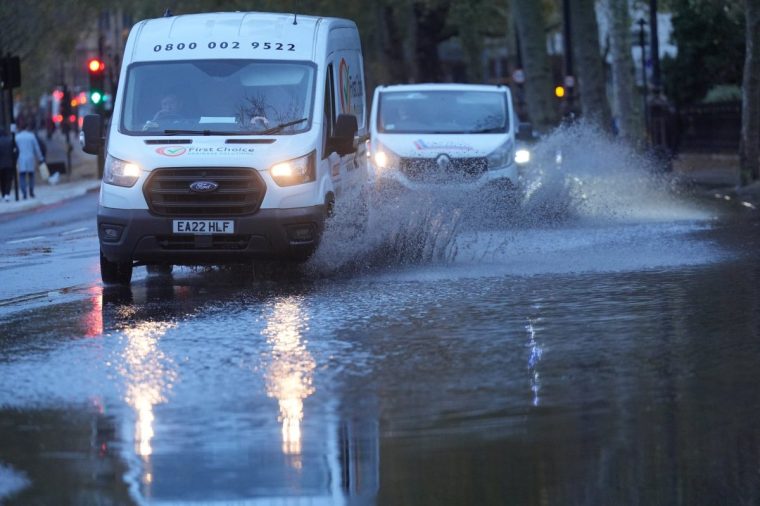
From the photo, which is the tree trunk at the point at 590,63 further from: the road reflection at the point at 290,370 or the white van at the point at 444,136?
the road reflection at the point at 290,370

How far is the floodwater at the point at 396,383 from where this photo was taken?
6.29 meters

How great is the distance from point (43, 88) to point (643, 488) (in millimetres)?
80199

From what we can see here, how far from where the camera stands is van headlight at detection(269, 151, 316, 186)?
1444cm

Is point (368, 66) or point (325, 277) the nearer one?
point (325, 277)

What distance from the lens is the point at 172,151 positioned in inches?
569

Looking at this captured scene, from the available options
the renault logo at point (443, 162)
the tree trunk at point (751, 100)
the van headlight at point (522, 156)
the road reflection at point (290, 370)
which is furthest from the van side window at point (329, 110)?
the tree trunk at point (751, 100)

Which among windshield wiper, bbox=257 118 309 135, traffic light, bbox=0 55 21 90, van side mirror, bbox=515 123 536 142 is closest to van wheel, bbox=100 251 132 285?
windshield wiper, bbox=257 118 309 135

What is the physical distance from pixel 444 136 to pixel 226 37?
710cm

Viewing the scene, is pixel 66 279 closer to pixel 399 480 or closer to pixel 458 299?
pixel 458 299

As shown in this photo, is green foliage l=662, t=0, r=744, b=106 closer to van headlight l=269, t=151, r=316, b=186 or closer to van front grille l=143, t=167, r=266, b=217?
van headlight l=269, t=151, r=316, b=186

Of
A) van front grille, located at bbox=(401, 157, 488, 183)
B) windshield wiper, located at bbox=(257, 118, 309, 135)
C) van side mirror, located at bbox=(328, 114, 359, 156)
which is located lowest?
van front grille, located at bbox=(401, 157, 488, 183)

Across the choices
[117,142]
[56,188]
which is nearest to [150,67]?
[117,142]

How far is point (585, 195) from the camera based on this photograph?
88.8 ft

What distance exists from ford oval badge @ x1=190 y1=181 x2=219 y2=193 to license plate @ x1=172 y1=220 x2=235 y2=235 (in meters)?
0.26
